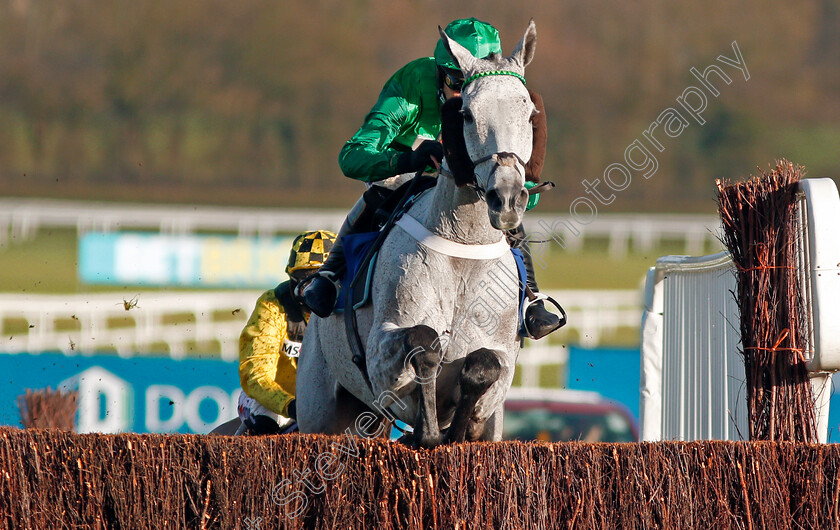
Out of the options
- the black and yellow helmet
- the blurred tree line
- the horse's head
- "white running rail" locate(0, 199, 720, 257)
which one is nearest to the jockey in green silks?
the horse's head

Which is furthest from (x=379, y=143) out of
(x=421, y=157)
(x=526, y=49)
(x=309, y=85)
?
(x=309, y=85)

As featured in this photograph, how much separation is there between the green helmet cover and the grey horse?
12.5 inches

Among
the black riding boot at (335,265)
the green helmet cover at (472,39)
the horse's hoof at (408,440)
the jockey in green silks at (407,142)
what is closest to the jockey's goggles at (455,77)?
the jockey in green silks at (407,142)

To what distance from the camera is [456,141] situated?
3.19 meters

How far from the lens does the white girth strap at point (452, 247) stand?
338cm

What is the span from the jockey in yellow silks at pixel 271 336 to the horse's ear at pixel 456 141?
5.63 feet

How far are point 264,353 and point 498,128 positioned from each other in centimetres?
220

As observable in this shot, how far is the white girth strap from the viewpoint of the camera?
3383mm

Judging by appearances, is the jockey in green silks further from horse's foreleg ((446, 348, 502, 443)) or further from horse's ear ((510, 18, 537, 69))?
horse's foreleg ((446, 348, 502, 443))

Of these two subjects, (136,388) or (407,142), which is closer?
(407,142)

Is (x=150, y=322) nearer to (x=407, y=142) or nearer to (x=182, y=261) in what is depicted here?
(x=182, y=261)

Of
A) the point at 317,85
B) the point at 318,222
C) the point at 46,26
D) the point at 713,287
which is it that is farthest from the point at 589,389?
Result: the point at 46,26

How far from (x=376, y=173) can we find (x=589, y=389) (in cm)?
561

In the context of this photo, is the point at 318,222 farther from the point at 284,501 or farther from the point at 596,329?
the point at 284,501
